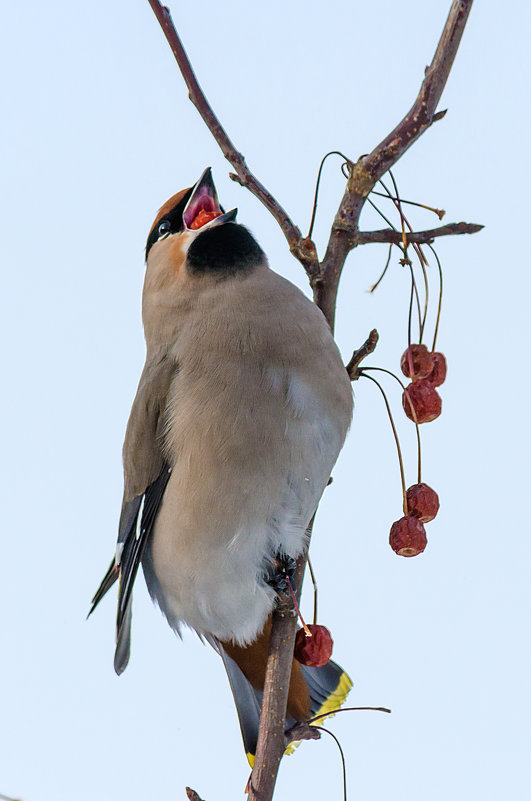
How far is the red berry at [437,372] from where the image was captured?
223 cm

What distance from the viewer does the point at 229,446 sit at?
2.18 metres

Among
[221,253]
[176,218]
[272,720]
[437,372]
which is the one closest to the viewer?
[272,720]

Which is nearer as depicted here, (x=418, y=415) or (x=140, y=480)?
(x=418, y=415)

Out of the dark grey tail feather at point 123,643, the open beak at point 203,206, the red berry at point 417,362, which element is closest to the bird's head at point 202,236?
the open beak at point 203,206

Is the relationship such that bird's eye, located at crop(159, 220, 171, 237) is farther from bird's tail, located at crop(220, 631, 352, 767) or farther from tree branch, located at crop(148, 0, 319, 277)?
bird's tail, located at crop(220, 631, 352, 767)

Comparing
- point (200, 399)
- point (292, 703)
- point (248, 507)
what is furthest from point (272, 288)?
point (292, 703)

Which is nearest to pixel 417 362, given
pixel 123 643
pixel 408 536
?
pixel 408 536

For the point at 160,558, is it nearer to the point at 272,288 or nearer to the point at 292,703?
the point at 292,703

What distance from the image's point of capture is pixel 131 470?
2494 mm

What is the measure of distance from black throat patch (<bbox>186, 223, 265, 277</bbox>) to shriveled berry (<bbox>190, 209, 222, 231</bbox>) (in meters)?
0.07

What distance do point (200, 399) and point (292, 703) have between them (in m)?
0.82

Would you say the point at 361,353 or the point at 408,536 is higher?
the point at 361,353

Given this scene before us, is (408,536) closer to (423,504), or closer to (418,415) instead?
(423,504)

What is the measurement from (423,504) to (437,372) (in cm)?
31
